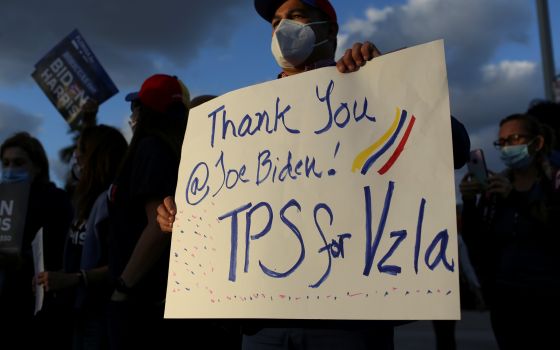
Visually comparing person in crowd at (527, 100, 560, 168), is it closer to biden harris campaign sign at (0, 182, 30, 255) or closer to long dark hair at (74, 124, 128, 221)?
long dark hair at (74, 124, 128, 221)

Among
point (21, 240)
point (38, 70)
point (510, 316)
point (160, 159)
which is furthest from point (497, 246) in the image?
point (38, 70)

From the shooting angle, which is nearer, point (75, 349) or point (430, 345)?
point (75, 349)

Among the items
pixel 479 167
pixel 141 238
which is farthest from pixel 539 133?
pixel 141 238

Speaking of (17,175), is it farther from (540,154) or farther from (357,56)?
(540,154)

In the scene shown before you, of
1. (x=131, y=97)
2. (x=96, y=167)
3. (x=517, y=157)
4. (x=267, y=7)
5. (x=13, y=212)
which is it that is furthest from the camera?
(x=13, y=212)

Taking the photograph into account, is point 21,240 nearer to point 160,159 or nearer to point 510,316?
point 160,159

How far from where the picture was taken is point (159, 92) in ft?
8.39

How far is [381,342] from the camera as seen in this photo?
1562 mm

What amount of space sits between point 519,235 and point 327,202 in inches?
77.3

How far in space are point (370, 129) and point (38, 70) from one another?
5.60 metres

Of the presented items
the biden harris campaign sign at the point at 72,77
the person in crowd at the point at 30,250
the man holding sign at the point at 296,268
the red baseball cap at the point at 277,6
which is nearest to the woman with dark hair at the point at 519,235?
the man holding sign at the point at 296,268

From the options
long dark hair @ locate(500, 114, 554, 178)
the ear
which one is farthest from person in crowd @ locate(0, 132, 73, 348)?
long dark hair @ locate(500, 114, 554, 178)

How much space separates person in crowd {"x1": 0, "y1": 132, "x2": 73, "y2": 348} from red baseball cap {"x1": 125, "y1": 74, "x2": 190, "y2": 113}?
4.44 feet

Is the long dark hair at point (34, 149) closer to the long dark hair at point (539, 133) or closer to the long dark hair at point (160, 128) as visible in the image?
the long dark hair at point (160, 128)
